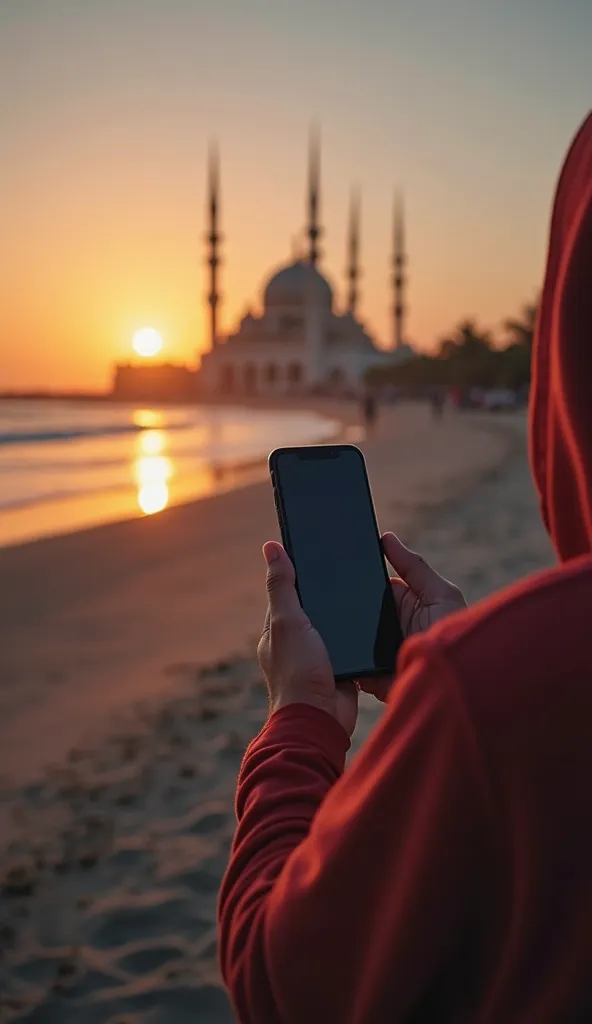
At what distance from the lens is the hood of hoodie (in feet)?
2.67

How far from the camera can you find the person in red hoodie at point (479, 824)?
722 mm

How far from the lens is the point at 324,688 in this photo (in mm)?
1162

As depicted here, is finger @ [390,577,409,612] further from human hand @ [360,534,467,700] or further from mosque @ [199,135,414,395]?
mosque @ [199,135,414,395]

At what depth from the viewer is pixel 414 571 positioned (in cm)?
138

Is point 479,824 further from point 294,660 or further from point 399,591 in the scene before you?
point 399,591

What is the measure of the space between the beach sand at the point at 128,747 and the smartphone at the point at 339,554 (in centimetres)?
144

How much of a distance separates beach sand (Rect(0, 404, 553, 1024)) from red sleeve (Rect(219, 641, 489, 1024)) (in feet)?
5.08

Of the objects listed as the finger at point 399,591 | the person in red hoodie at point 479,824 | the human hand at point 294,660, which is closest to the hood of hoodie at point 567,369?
the person in red hoodie at point 479,824

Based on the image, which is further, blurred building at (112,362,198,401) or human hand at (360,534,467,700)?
blurred building at (112,362,198,401)

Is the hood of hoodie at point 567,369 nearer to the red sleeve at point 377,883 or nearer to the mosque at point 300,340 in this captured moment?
the red sleeve at point 377,883

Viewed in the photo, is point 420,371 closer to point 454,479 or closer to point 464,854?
point 454,479

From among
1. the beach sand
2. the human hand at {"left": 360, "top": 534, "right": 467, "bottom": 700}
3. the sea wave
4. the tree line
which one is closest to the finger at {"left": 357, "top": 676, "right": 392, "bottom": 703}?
the human hand at {"left": 360, "top": 534, "right": 467, "bottom": 700}

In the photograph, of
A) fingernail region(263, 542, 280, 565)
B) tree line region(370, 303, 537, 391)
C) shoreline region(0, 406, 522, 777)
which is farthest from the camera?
tree line region(370, 303, 537, 391)

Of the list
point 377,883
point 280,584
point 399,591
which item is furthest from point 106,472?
point 377,883
